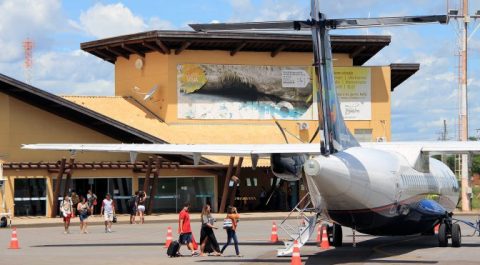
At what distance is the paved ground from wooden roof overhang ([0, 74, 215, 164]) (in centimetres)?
1254

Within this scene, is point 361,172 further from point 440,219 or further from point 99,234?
point 99,234

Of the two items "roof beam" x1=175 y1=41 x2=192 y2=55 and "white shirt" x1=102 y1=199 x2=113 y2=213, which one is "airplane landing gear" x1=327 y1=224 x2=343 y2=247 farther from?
"roof beam" x1=175 y1=41 x2=192 y2=55

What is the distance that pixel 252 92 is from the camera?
2163 inches

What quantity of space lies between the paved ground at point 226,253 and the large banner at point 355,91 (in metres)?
23.0

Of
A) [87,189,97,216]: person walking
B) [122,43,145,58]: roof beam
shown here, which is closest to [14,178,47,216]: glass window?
[87,189,97,216]: person walking

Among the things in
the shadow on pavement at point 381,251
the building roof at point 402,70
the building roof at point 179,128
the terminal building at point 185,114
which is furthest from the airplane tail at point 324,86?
the building roof at point 402,70

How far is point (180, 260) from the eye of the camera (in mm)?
23391

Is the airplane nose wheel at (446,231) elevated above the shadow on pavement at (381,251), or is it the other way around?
the airplane nose wheel at (446,231)

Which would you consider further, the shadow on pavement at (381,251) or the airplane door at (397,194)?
the airplane door at (397,194)

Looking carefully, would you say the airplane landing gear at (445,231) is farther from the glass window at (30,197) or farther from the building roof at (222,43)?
the building roof at (222,43)

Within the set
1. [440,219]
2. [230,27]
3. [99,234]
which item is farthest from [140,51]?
[230,27]

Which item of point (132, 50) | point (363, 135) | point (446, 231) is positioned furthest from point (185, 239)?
point (363, 135)

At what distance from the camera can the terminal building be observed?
46688mm

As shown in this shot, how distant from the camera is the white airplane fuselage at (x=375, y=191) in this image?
20328 mm
